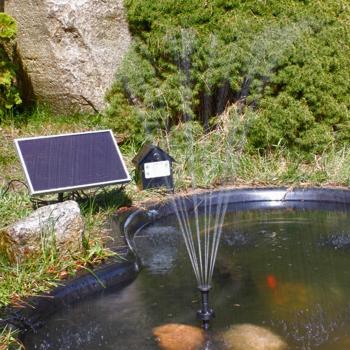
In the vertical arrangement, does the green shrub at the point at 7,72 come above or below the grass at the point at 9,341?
above

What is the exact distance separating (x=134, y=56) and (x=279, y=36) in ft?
5.51

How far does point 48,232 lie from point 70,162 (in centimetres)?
101

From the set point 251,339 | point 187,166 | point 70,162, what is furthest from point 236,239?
point 251,339

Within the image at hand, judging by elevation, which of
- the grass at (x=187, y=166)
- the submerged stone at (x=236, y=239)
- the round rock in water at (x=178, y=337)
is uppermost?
the grass at (x=187, y=166)

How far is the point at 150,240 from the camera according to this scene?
561 centimetres

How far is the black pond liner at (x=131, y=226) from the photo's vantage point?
4.05 m

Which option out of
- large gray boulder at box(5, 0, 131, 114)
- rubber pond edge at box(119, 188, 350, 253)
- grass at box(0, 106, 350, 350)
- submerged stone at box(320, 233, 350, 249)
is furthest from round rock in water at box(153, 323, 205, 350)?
large gray boulder at box(5, 0, 131, 114)

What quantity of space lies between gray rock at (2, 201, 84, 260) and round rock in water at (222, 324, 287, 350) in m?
1.28

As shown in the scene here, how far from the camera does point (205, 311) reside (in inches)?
159

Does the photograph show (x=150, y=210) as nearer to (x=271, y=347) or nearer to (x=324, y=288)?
(x=324, y=288)

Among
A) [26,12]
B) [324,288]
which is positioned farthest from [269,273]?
[26,12]

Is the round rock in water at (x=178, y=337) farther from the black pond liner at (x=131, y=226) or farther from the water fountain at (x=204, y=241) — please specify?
the black pond liner at (x=131, y=226)

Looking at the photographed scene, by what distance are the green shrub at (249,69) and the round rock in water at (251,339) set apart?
11.4 feet

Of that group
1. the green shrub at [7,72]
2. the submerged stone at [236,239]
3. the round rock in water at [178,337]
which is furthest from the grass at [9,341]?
the green shrub at [7,72]
